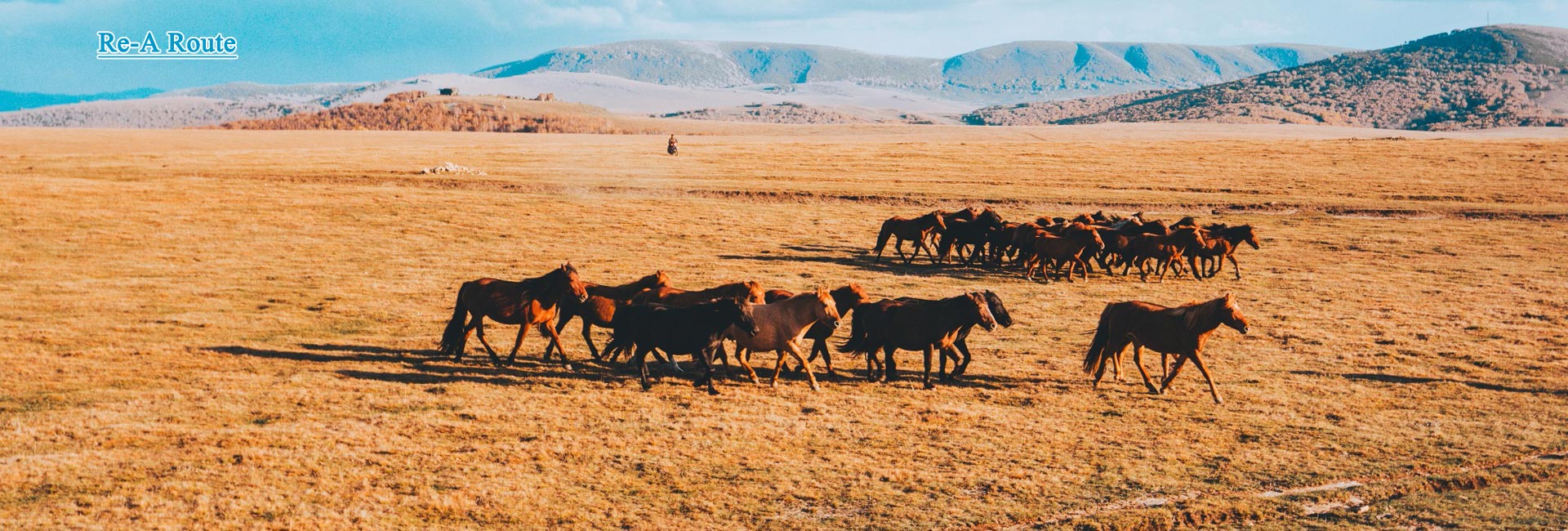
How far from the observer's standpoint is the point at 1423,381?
14258 millimetres

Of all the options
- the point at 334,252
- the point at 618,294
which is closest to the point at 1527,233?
the point at 618,294

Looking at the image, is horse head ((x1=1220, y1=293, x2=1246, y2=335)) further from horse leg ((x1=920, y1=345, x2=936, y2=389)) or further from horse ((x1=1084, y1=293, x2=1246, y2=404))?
horse leg ((x1=920, y1=345, x2=936, y2=389))

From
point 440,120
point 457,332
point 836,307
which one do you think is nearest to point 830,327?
point 836,307

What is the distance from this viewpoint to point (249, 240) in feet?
90.0

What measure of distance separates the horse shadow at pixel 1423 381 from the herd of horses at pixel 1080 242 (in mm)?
8460

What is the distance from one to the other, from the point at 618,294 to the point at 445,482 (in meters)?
5.63

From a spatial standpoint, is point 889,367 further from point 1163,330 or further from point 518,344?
point 518,344

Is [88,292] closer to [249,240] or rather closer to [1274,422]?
[249,240]

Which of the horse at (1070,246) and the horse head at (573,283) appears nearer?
the horse head at (573,283)

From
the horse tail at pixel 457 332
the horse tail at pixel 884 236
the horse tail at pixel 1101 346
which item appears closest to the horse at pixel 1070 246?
the horse tail at pixel 884 236

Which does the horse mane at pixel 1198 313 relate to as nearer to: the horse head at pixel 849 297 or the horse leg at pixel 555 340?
the horse head at pixel 849 297

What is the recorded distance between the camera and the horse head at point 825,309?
12.9m

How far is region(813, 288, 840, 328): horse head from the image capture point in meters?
12.9

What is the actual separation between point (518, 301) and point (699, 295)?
7.93 ft
